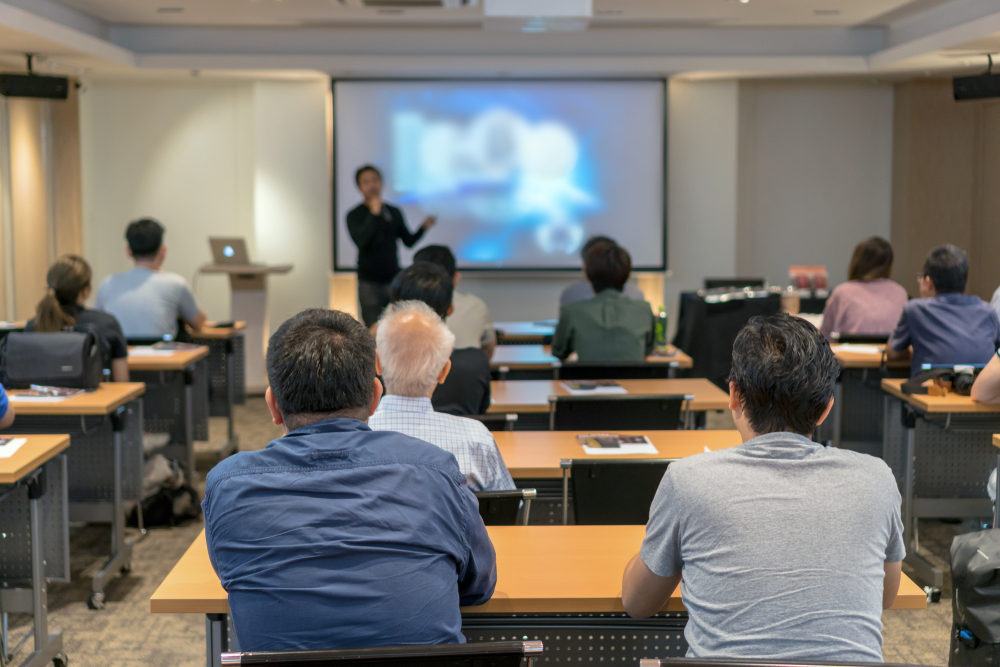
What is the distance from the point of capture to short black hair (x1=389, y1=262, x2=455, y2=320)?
3371mm

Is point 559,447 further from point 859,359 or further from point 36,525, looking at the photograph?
point 859,359

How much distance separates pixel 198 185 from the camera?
26.8 feet

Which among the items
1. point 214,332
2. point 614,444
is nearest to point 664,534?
point 614,444

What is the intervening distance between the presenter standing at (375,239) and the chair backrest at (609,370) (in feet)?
8.88

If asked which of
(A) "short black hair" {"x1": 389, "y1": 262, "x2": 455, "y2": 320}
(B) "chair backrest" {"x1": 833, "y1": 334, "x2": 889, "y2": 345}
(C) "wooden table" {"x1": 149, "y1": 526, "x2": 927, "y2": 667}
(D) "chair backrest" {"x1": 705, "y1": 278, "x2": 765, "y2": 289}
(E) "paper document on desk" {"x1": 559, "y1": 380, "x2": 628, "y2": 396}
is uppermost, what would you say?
(A) "short black hair" {"x1": 389, "y1": 262, "x2": 455, "y2": 320}

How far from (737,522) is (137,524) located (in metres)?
3.84

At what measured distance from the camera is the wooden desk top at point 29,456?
2590 mm

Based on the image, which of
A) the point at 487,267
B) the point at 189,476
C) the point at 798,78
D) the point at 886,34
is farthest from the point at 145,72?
the point at 886,34

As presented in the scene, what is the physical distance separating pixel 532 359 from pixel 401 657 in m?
Result: 3.24

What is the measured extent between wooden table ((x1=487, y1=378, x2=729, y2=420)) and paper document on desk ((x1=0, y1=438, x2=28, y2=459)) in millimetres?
1633

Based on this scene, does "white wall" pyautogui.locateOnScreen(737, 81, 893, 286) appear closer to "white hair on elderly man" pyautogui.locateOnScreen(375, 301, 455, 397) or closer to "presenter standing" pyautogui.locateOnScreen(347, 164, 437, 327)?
"presenter standing" pyautogui.locateOnScreen(347, 164, 437, 327)

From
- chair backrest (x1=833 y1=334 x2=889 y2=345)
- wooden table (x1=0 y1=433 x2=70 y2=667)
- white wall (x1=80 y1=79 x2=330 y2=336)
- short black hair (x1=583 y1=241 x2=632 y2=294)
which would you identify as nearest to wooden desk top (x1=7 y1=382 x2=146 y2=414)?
wooden table (x1=0 y1=433 x2=70 y2=667)

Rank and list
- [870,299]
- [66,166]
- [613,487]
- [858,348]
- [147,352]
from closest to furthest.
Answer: [613,487] → [147,352] → [858,348] → [870,299] → [66,166]

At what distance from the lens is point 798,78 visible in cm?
795
